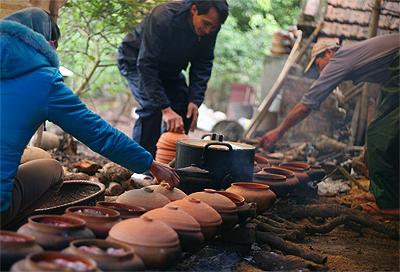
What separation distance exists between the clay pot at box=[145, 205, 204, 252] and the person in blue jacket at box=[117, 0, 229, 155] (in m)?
3.00

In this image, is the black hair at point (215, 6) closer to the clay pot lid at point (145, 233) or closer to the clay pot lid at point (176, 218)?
the clay pot lid at point (176, 218)

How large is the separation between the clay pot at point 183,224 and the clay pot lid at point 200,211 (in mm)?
145

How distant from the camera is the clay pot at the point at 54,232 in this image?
3131 mm

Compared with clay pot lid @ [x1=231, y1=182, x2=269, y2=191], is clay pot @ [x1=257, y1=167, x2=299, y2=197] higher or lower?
lower

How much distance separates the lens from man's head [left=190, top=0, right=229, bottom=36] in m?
6.52

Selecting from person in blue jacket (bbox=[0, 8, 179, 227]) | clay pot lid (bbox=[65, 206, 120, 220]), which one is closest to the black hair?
person in blue jacket (bbox=[0, 8, 179, 227])

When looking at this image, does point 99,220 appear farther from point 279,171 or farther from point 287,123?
point 287,123

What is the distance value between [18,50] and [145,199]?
4.36ft

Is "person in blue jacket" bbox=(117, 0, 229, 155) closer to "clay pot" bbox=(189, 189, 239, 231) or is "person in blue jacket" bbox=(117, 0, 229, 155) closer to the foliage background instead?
the foliage background

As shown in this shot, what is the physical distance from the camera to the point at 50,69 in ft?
11.4

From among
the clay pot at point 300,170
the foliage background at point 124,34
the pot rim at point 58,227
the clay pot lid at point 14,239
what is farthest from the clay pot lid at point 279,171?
the clay pot lid at point 14,239

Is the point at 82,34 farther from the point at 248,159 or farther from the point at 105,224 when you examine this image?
the point at 105,224

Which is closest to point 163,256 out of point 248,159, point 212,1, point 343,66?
point 248,159

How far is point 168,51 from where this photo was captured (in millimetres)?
7234
